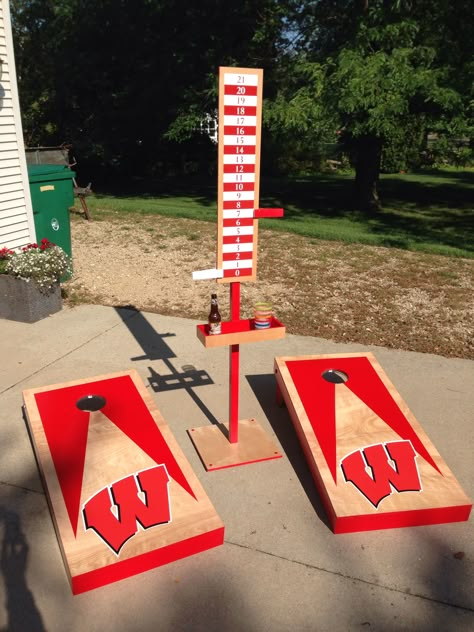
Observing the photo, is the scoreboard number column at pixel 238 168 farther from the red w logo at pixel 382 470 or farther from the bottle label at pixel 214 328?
the red w logo at pixel 382 470

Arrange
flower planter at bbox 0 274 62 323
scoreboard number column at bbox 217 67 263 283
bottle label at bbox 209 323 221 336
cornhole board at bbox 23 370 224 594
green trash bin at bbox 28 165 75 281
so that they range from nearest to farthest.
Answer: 1. cornhole board at bbox 23 370 224 594
2. scoreboard number column at bbox 217 67 263 283
3. bottle label at bbox 209 323 221 336
4. flower planter at bbox 0 274 62 323
5. green trash bin at bbox 28 165 75 281

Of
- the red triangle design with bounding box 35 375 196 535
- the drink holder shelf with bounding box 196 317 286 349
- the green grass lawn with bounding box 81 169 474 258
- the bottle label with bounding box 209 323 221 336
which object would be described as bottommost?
the red triangle design with bounding box 35 375 196 535

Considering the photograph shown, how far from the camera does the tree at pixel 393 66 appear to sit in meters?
12.3

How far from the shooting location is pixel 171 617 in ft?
9.48

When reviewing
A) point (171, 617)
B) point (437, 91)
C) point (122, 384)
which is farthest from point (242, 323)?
point (437, 91)

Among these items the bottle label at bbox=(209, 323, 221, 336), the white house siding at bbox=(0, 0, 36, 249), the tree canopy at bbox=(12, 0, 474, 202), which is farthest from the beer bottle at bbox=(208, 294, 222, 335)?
the tree canopy at bbox=(12, 0, 474, 202)

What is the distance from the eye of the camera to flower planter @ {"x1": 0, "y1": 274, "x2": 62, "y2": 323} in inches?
269

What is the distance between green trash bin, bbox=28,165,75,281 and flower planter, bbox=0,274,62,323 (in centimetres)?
161

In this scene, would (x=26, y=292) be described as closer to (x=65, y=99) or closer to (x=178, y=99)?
(x=178, y=99)

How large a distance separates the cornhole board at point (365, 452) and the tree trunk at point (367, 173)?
12675mm

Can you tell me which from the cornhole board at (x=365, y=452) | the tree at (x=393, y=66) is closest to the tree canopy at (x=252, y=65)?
the tree at (x=393, y=66)

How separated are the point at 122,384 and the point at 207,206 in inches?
507

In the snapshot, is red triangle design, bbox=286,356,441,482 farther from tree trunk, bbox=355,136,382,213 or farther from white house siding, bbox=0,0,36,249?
tree trunk, bbox=355,136,382,213

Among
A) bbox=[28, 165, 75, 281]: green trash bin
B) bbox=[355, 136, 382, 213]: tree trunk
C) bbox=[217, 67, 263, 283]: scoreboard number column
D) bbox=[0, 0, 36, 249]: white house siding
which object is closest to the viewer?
bbox=[217, 67, 263, 283]: scoreboard number column
